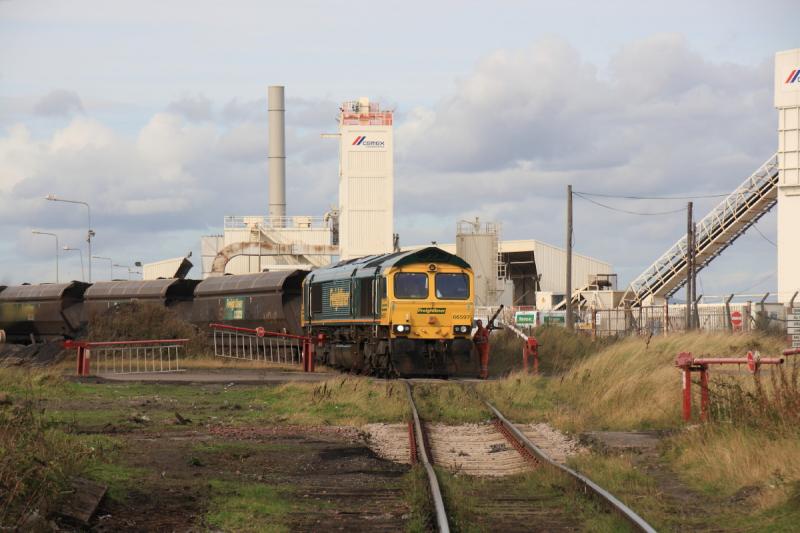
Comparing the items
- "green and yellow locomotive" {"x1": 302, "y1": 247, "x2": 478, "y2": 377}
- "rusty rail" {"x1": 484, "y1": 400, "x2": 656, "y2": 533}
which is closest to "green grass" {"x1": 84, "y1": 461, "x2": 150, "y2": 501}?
"rusty rail" {"x1": 484, "y1": 400, "x2": 656, "y2": 533}

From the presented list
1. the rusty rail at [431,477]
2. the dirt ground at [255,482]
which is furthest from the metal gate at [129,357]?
the dirt ground at [255,482]

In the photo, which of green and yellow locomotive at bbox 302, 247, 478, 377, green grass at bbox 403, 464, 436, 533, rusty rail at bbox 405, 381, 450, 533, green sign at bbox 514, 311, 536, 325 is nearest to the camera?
rusty rail at bbox 405, 381, 450, 533

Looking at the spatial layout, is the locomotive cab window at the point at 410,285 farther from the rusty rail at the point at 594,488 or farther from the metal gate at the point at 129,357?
the rusty rail at the point at 594,488

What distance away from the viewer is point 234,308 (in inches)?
1588

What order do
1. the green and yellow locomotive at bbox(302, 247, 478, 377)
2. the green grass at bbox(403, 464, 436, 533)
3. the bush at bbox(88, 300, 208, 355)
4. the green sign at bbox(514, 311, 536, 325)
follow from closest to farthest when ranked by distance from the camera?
1. the green grass at bbox(403, 464, 436, 533)
2. the green and yellow locomotive at bbox(302, 247, 478, 377)
3. the bush at bbox(88, 300, 208, 355)
4. the green sign at bbox(514, 311, 536, 325)

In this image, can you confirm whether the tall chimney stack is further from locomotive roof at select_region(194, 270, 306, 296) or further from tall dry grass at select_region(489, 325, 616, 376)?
tall dry grass at select_region(489, 325, 616, 376)

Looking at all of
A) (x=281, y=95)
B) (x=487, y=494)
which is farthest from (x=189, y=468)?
(x=281, y=95)

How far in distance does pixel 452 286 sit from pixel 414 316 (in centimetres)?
157

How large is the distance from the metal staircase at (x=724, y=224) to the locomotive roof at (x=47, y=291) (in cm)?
2879

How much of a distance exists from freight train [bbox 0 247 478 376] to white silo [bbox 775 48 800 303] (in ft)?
79.7

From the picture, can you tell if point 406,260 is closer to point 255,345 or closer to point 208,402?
point 208,402

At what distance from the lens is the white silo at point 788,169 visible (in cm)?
5019

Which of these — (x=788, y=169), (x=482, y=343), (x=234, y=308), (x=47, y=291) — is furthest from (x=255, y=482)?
(x=788, y=169)

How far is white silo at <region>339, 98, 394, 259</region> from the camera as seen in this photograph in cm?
8238
